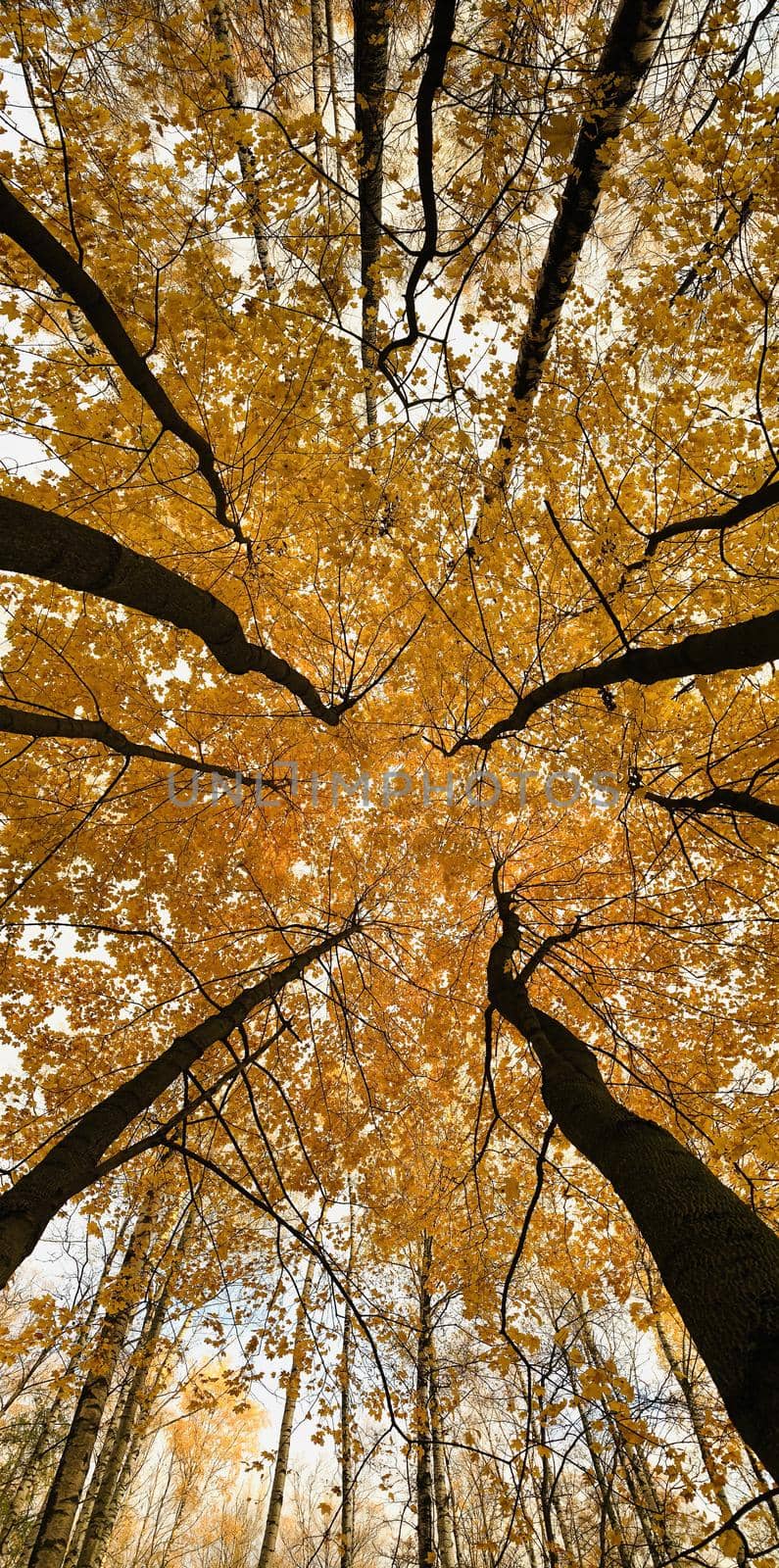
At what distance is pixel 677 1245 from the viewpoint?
1989mm

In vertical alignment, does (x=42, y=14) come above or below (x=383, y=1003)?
above

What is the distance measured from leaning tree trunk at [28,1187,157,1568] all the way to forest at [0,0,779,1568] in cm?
4

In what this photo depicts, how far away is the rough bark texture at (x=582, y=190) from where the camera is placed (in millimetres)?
4422

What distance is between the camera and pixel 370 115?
4.91 meters

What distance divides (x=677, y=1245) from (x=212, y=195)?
620 centimetres

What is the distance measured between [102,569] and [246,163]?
4.95 metres

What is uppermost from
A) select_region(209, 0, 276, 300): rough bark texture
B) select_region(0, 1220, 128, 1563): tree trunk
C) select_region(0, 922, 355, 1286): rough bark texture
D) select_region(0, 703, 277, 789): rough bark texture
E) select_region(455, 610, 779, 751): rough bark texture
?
select_region(209, 0, 276, 300): rough bark texture

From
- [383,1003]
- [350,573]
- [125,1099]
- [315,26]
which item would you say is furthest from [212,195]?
[383,1003]

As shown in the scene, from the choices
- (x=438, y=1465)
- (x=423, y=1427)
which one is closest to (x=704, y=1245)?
(x=423, y=1427)

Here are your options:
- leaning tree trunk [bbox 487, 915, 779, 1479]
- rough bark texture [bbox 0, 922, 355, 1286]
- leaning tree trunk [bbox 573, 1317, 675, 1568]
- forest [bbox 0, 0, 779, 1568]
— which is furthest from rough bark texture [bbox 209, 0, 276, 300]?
leaning tree trunk [bbox 573, 1317, 675, 1568]

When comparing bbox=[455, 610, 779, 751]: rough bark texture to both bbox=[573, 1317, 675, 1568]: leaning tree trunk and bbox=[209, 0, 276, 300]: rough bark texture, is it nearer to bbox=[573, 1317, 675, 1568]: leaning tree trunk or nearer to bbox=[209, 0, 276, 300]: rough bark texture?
bbox=[573, 1317, 675, 1568]: leaning tree trunk

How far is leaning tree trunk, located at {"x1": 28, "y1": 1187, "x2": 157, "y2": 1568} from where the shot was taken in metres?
4.98

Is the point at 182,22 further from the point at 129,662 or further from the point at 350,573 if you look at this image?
the point at 129,662

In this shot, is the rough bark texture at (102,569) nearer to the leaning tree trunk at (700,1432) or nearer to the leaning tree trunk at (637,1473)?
the leaning tree trunk at (637,1473)
